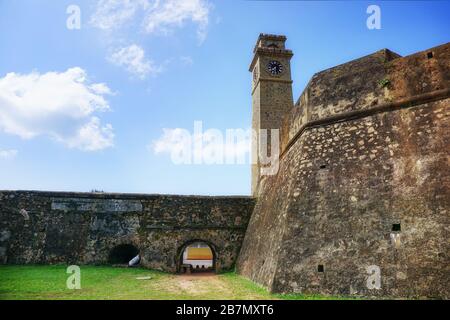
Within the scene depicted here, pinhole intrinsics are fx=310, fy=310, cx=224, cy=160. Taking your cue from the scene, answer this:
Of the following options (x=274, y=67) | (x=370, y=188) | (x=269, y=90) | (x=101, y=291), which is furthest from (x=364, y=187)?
(x=274, y=67)

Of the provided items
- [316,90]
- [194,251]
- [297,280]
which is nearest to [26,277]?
[297,280]

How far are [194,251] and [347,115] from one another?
81.1 feet

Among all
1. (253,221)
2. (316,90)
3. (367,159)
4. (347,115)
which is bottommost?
(253,221)

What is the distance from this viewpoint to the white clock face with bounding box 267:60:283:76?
24692 mm

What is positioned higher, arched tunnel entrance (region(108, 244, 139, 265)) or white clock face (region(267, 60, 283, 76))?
white clock face (region(267, 60, 283, 76))

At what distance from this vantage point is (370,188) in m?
7.39

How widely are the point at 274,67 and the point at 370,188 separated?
1931 cm

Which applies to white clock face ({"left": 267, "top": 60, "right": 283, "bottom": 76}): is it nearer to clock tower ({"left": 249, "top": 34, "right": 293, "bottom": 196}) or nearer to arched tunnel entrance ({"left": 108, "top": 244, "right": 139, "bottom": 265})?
clock tower ({"left": 249, "top": 34, "right": 293, "bottom": 196})

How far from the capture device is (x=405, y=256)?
625 cm

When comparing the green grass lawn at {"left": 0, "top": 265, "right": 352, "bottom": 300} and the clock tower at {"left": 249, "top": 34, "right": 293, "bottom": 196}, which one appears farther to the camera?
the clock tower at {"left": 249, "top": 34, "right": 293, "bottom": 196}

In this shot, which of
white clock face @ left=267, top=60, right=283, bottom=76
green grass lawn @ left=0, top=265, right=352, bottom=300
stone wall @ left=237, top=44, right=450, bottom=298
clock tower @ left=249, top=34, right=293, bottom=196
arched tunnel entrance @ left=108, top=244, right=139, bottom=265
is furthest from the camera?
white clock face @ left=267, top=60, right=283, bottom=76

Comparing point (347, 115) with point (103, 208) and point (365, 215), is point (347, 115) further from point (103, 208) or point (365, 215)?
point (103, 208)

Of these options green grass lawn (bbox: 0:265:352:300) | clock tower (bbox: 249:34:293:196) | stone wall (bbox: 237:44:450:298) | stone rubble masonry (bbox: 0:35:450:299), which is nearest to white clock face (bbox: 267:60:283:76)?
clock tower (bbox: 249:34:293:196)
